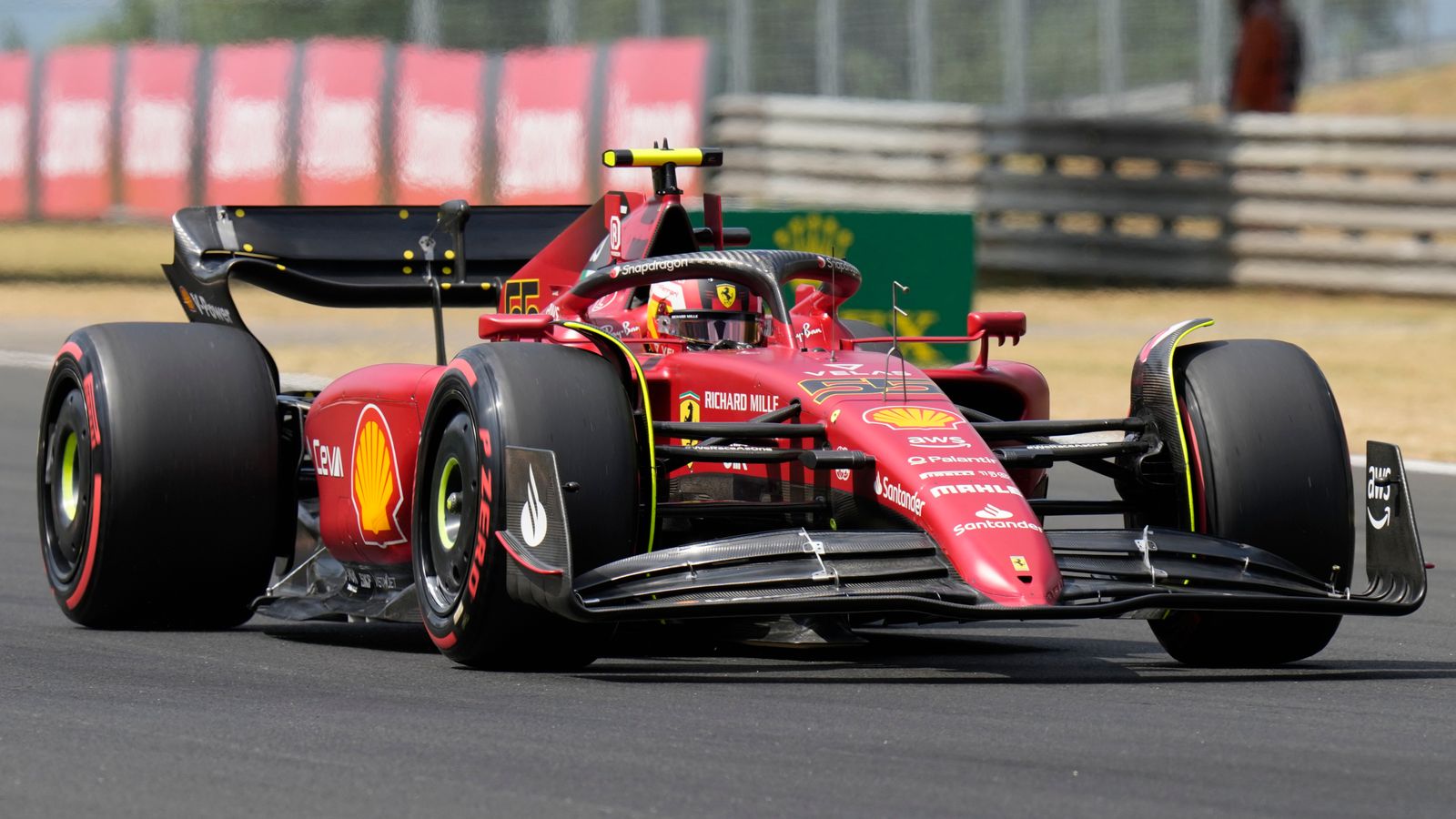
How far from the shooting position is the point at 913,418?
711 centimetres

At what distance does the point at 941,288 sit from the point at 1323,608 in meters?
9.29

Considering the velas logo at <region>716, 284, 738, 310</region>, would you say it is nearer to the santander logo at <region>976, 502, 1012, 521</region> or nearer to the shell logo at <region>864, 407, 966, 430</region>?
the shell logo at <region>864, 407, 966, 430</region>

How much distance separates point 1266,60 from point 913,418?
18.4 meters

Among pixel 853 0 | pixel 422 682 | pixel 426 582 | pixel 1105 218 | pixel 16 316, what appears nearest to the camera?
pixel 422 682

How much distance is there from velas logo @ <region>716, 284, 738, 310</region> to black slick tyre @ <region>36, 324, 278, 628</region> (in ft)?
5.13

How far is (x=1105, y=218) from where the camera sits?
23984 mm

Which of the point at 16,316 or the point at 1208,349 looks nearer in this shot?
the point at 1208,349

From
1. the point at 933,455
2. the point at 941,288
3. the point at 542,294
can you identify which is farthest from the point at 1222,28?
the point at 933,455

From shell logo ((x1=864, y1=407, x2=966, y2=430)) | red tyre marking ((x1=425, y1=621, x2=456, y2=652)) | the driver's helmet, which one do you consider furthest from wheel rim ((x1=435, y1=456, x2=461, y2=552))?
shell logo ((x1=864, y1=407, x2=966, y2=430))

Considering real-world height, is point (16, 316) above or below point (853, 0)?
below

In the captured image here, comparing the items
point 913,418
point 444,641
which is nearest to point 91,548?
point 444,641

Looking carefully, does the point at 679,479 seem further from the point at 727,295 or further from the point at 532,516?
the point at 532,516

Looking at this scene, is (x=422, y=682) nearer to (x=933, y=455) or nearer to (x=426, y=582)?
(x=426, y=582)

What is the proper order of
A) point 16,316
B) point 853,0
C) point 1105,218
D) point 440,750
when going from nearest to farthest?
point 440,750
point 16,316
point 1105,218
point 853,0
